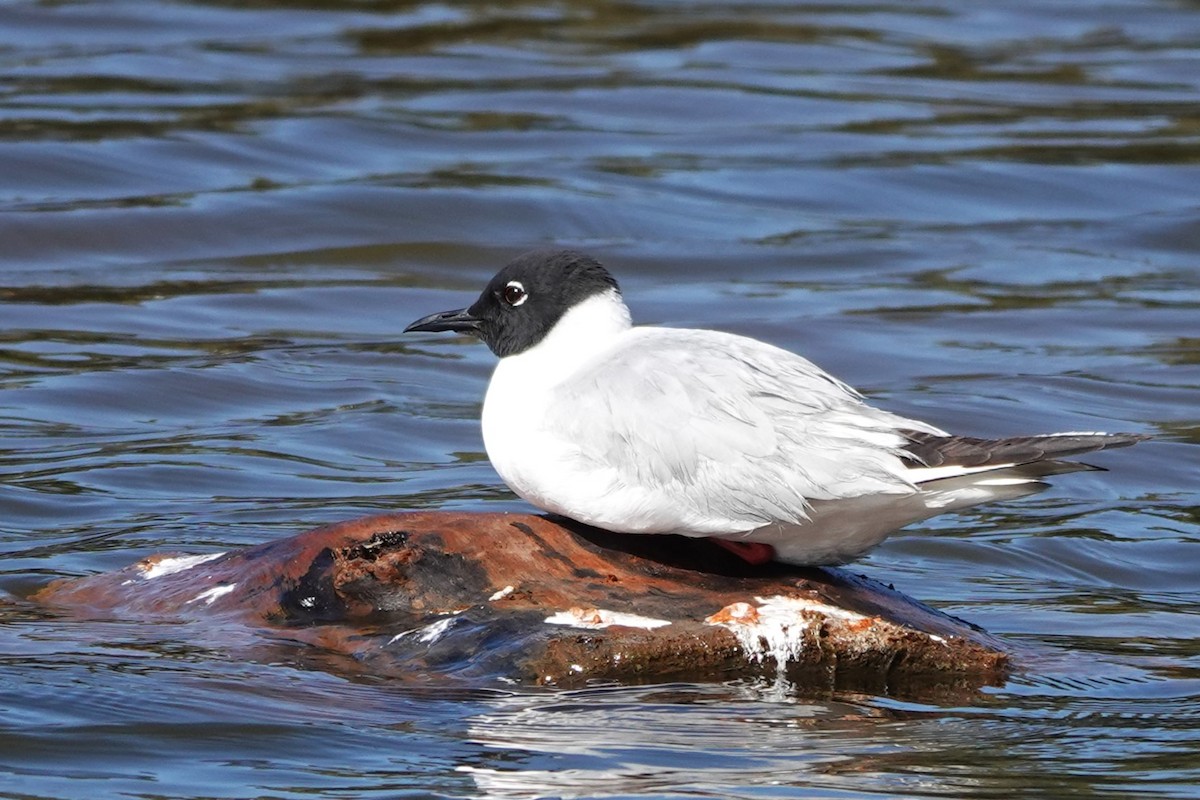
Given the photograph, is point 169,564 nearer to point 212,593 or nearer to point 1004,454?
point 212,593

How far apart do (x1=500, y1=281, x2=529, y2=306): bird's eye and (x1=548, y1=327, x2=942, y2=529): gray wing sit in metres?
0.49

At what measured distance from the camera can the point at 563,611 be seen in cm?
596

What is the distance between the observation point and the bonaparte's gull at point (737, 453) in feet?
19.3

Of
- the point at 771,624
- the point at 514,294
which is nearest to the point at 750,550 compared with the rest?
the point at 771,624

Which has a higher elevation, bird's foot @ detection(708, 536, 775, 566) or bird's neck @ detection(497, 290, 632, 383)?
bird's neck @ detection(497, 290, 632, 383)

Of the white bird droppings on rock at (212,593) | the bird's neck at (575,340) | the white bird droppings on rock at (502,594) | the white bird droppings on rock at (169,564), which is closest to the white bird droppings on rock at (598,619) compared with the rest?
the white bird droppings on rock at (502,594)

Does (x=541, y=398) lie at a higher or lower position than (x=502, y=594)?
higher

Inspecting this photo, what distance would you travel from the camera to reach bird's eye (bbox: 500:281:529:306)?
658 centimetres

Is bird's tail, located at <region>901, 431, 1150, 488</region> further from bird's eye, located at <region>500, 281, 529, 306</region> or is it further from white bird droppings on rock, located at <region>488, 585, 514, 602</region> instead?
bird's eye, located at <region>500, 281, 529, 306</region>

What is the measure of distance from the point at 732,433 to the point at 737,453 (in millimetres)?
68

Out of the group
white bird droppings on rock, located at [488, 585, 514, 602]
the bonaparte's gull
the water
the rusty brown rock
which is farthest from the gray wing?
the water

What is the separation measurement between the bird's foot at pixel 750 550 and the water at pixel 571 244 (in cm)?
51

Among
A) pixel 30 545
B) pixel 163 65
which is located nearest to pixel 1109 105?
pixel 163 65

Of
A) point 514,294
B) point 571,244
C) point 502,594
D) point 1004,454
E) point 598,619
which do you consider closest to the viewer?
point 1004,454
